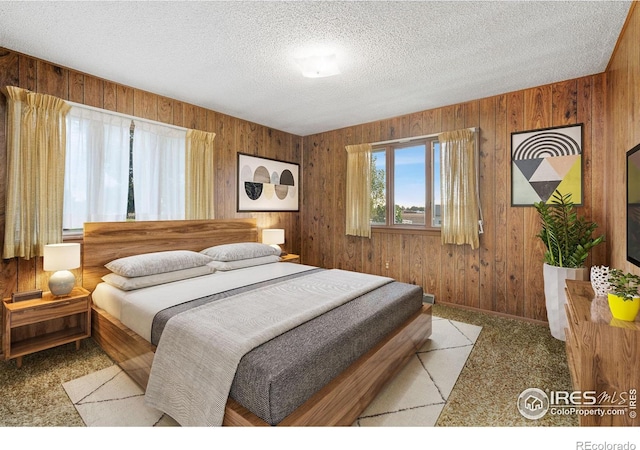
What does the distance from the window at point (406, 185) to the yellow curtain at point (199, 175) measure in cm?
222

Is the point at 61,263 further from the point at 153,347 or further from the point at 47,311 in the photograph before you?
the point at 153,347

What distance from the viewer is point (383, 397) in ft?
6.46

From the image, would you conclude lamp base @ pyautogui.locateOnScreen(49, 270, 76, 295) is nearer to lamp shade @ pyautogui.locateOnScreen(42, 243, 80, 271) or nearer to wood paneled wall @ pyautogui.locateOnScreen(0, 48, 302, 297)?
lamp shade @ pyautogui.locateOnScreen(42, 243, 80, 271)

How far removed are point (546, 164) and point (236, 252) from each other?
3443 millimetres

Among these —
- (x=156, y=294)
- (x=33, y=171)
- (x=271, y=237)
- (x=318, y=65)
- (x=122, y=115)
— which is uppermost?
(x=318, y=65)

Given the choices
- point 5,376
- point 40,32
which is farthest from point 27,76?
point 5,376

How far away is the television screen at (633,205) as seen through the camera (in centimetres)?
182

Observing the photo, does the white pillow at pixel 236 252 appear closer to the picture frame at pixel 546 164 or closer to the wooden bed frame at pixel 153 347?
the wooden bed frame at pixel 153 347

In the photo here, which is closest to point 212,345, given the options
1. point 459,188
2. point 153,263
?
point 153,263

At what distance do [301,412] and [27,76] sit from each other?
3342 millimetres

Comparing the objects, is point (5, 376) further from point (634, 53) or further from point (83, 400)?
point (634, 53)

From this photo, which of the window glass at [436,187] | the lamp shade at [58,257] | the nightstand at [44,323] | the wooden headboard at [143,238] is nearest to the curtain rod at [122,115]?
the wooden headboard at [143,238]

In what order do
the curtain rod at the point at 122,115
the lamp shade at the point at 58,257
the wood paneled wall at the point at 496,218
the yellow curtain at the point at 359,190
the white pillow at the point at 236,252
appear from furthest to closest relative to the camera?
1. the yellow curtain at the point at 359,190
2. the white pillow at the point at 236,252
3. the wood paneled wall at the point at 496,218
4. the curtain rod at the point at 122,115
5. the lamp shade at the point at 58,257

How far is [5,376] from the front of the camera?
7.14 ft
